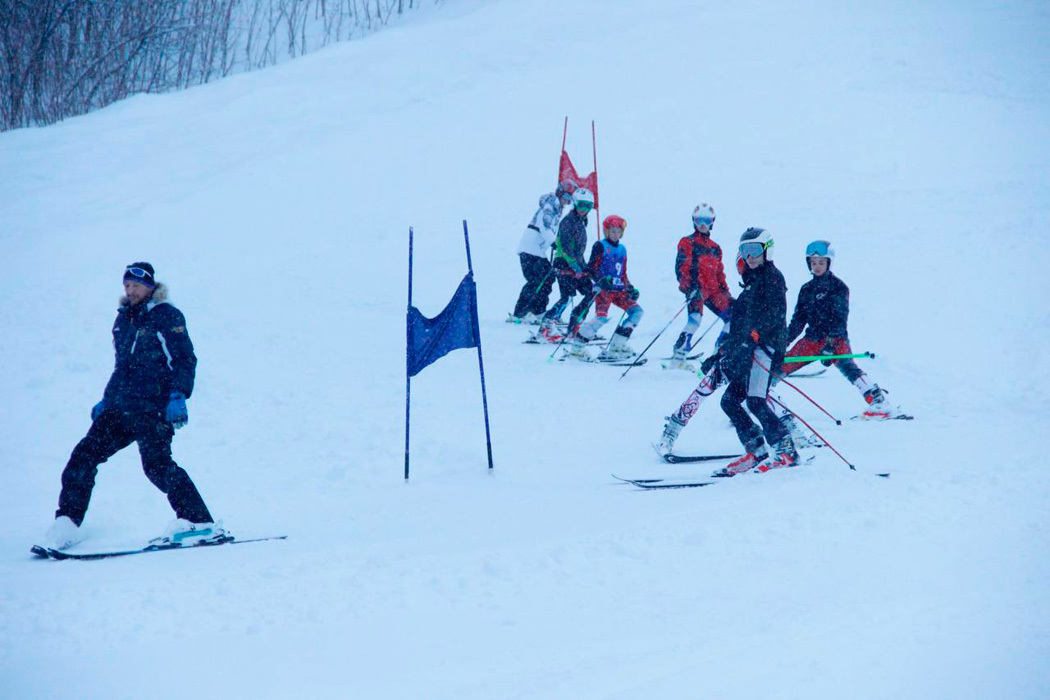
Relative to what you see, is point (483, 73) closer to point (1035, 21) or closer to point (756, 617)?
point (1035, 21)

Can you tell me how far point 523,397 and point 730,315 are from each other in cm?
270

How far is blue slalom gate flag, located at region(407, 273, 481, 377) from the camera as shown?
6762 millimetres

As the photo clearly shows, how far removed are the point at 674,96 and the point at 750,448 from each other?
17343mm

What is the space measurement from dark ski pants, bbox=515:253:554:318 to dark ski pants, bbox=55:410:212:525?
21.7ft

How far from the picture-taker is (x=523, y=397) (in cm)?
909

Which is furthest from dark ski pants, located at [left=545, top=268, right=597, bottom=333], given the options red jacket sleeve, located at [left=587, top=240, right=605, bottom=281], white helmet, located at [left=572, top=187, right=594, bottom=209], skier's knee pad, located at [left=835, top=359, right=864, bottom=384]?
skier's knee pad, located at [left=835, top=359, right=864, bottom=384]

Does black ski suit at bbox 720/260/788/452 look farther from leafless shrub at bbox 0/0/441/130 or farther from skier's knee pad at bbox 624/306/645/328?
leafless shrub at bbox 0/0/441/130

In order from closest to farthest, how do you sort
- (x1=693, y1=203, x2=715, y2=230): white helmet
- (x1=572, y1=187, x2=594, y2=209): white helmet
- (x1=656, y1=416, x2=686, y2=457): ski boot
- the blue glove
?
the blue glove → (x1=656, y1=416, x2=686, y2=457): ski boot → (x1=693, y1=203, x2=715, y2=230): white helmet → (x1=572, y1=187, x2=594, y2=209): white helmet

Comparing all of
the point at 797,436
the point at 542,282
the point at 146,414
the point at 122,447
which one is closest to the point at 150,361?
the point at 146,414

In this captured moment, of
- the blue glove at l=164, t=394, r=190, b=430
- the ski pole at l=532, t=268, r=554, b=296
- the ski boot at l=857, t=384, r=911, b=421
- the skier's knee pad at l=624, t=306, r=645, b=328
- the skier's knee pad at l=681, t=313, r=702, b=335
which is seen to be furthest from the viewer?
the ski pole at l=532, t=268, r=554, b=296

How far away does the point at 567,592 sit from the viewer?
4.54 m

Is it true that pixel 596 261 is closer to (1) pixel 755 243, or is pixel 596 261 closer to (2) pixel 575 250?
(2) pixel 575 250

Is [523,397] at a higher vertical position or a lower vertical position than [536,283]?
lower

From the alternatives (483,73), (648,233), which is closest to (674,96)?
(483,73)
